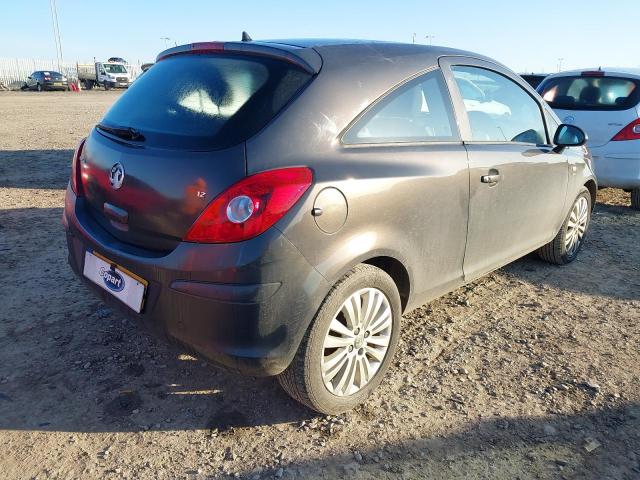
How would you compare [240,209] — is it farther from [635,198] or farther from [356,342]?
[635,198]

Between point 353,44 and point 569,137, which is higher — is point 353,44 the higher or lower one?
the higher one

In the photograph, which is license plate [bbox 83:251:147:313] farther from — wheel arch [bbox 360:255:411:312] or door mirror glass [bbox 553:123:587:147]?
door mirror glass [bbox 553:123:587:147]

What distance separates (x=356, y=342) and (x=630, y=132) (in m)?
4.95

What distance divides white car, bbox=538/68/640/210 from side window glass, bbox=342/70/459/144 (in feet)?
12.9

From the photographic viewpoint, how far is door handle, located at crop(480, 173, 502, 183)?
300cm

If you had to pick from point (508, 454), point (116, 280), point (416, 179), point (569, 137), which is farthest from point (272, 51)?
point (569, 137)

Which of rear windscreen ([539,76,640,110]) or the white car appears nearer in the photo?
the white car

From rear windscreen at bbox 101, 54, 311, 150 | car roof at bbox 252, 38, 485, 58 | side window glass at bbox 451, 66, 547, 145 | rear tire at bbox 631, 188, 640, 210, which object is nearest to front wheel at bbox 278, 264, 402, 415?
rear windscreen at bbox 101, 54, 311, 150

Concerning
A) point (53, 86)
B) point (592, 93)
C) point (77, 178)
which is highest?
point (592, 93)

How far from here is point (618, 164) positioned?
19.3ft

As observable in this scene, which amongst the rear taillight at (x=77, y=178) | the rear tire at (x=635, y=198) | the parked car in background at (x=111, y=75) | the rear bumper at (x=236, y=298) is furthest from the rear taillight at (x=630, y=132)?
the parked car in background at (x=111, y=75)

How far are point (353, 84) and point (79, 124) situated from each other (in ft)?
45.6

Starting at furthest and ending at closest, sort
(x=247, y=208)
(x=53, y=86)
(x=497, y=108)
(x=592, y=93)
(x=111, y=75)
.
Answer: (x=111, y=75), (x=53, y=86), (x=592, y=93), (x=497, y=108), (x=247, y=208)

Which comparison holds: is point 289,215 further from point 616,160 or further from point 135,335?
point 616,160
